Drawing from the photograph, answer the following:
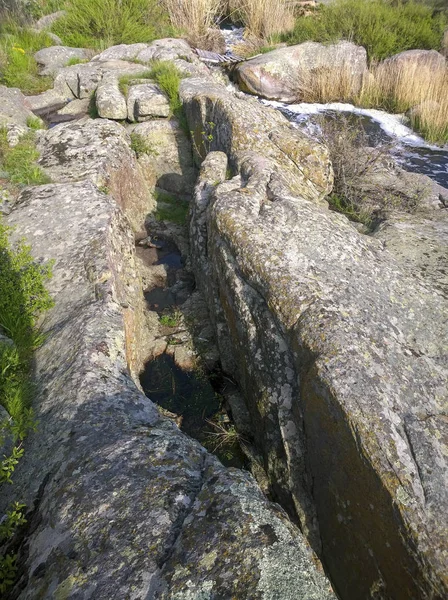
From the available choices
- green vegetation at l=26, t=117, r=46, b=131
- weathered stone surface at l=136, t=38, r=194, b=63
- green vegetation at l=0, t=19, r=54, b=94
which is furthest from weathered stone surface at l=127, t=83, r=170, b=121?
green vegetation at l=0, t=19, r=54, b=94

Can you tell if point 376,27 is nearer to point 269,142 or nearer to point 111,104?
point 111,104

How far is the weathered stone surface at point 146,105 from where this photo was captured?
25.2 feet

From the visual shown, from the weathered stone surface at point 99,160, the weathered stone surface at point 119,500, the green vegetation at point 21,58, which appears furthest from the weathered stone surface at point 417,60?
the weathered stone surface at point 119,500

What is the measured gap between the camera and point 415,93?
11.2m

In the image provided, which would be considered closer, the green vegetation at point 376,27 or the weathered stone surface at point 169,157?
the weathered stone surface at point 169,157

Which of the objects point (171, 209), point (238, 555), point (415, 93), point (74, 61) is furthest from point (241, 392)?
point (415, 93)

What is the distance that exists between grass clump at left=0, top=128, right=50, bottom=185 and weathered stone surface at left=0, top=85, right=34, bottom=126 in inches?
33.6

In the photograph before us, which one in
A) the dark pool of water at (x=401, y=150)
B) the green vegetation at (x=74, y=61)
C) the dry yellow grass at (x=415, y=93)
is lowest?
the dark pool of water at (x=401, y=150)

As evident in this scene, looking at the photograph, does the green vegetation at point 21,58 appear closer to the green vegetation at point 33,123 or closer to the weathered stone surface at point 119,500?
the green vegetation at point 33,123

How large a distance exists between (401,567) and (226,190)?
3.60 metres

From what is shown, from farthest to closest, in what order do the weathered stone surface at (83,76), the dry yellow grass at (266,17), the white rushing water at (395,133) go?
the dry yellow grass at (266,17) < the white rushing water at (395,133) < the weathered stone surface at (83,76)

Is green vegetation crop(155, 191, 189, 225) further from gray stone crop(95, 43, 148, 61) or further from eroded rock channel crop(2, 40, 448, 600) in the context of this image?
gray stone crop(95, 43, 148, 61)

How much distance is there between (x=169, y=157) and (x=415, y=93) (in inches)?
326

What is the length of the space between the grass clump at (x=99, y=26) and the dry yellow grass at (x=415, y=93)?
23.2 feet
